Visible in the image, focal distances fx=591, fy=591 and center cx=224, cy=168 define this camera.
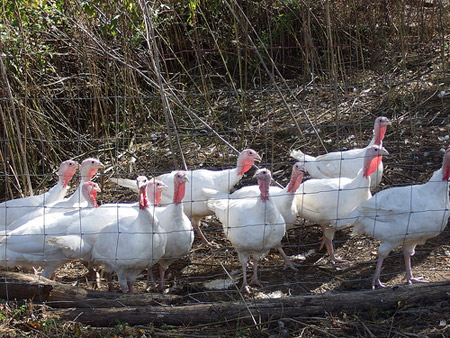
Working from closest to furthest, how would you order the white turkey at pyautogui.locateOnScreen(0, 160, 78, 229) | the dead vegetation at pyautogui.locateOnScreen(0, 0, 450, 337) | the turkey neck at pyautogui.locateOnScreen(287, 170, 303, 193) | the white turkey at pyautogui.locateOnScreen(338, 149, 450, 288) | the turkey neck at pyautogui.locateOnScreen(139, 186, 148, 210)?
the dead vegetation at pyautogui.locateOnScreen(0, 0, 450, 337) → the white turkey at pyautogui.locateOnScreen(338, 149, 450, 288) → the turkey neck at pyautogui.locateOnScreen(139, 186, 148, 210) → the turkey neck at pyautogui.locateOnScreen(287, 170, 303, 193) → the white turkey at pyautogui.locateOnScreen(0, 160, 78, 229)

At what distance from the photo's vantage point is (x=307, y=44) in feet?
20.7

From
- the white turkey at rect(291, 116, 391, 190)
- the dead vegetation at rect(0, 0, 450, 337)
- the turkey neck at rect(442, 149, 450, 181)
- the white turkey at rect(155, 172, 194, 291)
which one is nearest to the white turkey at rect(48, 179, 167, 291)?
the white turkey at rect(155, 172, 194, 291)

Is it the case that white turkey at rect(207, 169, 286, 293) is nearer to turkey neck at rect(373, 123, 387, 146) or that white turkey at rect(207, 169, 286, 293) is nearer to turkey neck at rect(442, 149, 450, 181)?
turkey neck at rect(442, 149, 450, 181)

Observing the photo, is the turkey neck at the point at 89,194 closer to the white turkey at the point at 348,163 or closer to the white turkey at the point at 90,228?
the white turkey at the point at 90,228

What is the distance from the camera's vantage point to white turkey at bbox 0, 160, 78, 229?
5680 millimetres

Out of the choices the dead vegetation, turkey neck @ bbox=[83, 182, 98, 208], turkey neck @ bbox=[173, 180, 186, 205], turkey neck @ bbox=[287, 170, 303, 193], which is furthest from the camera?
turkey neck @ bbox=[83, 182, 98, 208]

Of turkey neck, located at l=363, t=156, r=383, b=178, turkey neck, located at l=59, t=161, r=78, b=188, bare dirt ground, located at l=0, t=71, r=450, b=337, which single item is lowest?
bare dirt ground, located at l=0, t=71, r=450, b=337

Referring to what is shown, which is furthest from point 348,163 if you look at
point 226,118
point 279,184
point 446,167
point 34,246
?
point 34,246

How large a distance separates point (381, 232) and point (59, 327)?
8.89 ft

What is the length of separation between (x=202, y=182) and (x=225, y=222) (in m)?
0.76

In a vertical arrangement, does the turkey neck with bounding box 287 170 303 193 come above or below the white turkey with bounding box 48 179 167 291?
above

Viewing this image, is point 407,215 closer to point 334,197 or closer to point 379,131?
point 334,197

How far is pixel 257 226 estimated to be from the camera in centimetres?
509

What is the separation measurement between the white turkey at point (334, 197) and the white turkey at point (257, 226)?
14.5 inches
